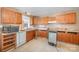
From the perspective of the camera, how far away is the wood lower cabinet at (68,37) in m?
2.97

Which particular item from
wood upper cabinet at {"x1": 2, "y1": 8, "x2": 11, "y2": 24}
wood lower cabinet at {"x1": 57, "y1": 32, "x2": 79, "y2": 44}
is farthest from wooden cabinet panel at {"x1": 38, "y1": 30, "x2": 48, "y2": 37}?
wood upper cabinet at {"x1": 2, "y1": 8, "x2": 11, "y2": 24}

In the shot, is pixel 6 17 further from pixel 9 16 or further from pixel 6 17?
pixel 9 16

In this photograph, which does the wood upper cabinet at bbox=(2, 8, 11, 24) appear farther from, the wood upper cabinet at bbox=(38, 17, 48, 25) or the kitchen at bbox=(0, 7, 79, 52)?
the wood upper cabinet at bbox=(38, 17, 48, 25)

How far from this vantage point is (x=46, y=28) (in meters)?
2.73

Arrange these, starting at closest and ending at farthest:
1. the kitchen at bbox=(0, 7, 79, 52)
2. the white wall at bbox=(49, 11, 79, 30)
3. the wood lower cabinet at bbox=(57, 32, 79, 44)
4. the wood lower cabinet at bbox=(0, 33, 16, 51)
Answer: the wood lower cabinet at bbox=(0, 33, 16, 51) < the kitchen at bbox=(0, 7, 79, 52) < the white wall at bbox=(49, 11, 79, 30) < the wood lower cabinet at bbox=(57, 32, 79, 44)

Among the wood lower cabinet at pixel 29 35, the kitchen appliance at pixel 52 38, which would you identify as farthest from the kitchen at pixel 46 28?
the wood lower cabinet at pixel 29 35

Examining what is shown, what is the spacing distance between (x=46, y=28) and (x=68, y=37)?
97 centimetres

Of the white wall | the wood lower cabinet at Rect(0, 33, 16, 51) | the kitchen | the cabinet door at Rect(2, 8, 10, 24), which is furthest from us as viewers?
the white wall

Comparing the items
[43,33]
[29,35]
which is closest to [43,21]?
[43,33]

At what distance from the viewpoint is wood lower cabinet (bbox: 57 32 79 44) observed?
297cm

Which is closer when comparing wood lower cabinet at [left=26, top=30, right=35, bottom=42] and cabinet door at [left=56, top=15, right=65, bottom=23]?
cabinet door at [left=56, top=15, right=65, bottom=23]

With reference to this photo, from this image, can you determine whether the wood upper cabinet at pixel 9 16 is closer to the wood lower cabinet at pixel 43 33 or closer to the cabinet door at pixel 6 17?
the cabinet door at pixel 6 17
